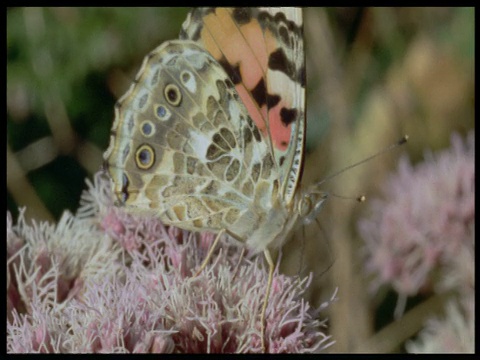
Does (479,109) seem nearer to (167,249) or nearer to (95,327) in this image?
(167,249)

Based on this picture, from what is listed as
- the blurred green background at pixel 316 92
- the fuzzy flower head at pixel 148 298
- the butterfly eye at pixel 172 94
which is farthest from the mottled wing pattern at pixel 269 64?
the blurred green background at pixel 316 92

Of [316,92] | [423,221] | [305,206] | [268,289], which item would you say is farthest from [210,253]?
[316,92]

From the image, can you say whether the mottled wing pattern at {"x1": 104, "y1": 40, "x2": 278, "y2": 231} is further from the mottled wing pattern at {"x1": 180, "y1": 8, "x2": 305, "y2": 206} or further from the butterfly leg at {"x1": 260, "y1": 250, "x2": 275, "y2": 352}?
the butterfly leg at {"x1": 260, "y1": 250, "x2": 275, "y2": 352}

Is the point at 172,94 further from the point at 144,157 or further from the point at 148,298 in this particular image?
the point at 148,298

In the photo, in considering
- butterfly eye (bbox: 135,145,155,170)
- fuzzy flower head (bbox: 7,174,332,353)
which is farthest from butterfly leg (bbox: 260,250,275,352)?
butterfly eye (bbox: 135,145,155,170)

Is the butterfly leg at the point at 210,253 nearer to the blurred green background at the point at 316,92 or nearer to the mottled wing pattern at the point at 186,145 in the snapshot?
the mottled wing pattern at the point at 186,145

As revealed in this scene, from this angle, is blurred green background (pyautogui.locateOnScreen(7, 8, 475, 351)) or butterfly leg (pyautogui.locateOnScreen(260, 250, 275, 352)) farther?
blurred green background (pyautogui.locateOnScreen(7, 8, 475, 351))
